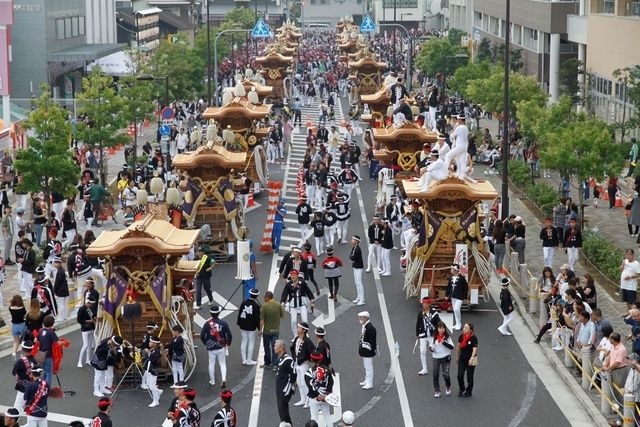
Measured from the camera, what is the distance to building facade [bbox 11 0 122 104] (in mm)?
77312

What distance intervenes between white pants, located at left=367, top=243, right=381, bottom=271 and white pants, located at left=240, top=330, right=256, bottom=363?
872cm

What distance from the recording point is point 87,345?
26.0 m

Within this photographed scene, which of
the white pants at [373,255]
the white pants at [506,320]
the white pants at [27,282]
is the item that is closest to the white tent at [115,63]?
the white pants at [373,255]

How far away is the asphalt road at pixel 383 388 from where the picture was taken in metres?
22.9

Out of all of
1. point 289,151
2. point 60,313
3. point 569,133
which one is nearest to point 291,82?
point 289,151

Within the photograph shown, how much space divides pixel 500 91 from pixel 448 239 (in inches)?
1259

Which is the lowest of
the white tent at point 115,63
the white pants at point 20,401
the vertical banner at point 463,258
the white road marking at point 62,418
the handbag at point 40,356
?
the white road marking at point 62,418

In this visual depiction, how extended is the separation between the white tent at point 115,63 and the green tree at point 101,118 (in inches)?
1039

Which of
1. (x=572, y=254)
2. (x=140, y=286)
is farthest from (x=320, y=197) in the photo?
(x=140, y=286)

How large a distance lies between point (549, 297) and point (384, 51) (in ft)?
326

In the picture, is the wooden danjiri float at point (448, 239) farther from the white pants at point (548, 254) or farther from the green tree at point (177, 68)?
the green tree at point (177, 68)

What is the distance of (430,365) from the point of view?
25719 millimetres

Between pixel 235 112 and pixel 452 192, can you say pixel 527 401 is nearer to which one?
pixel 452 192

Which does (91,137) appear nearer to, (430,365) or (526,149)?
(526,149)
